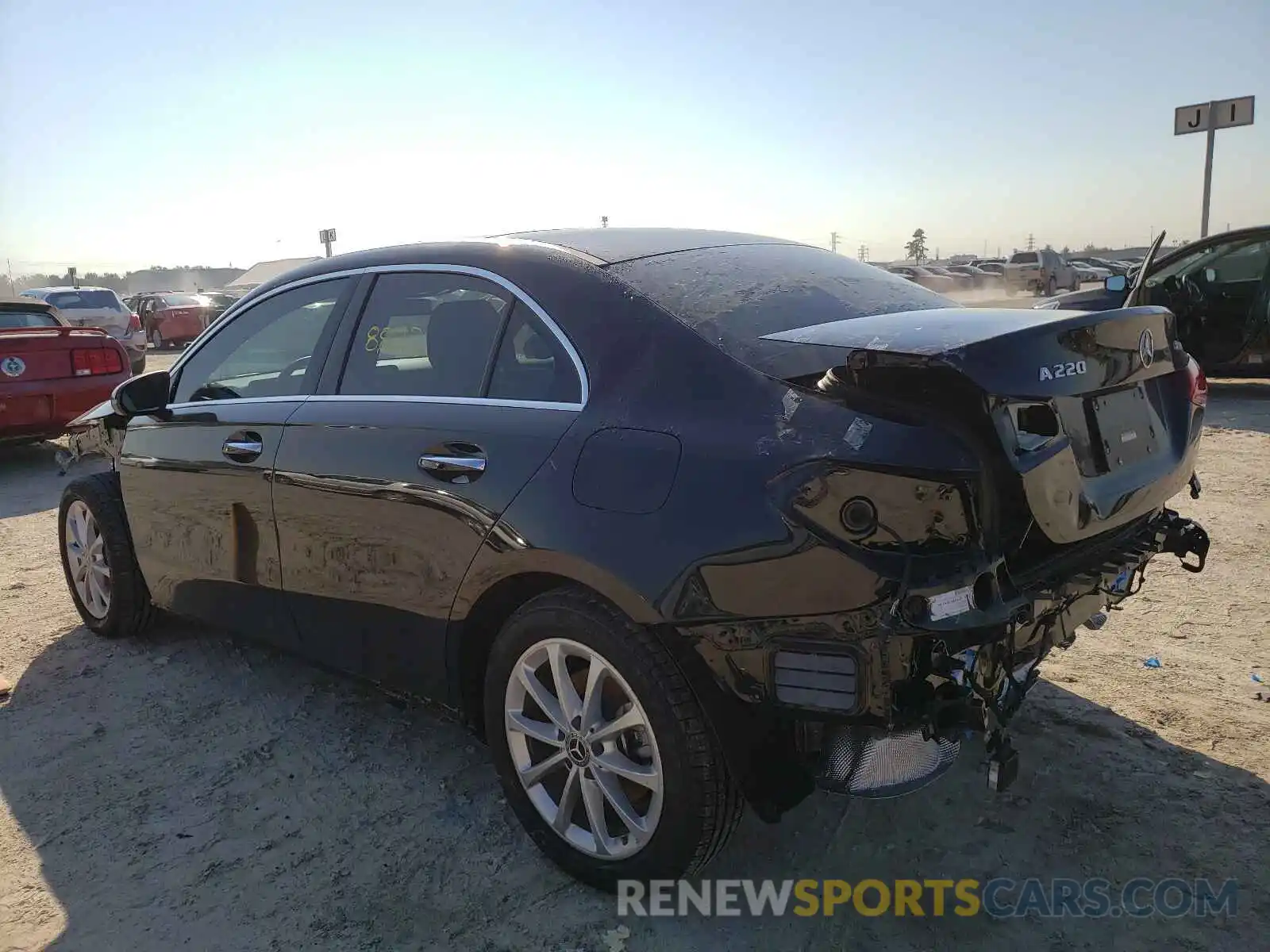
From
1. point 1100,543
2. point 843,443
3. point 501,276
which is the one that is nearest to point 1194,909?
point 1100,543

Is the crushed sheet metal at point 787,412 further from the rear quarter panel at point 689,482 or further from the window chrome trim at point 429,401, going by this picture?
the window chrome trim at point 429,401

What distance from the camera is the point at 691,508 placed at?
2.12 meters

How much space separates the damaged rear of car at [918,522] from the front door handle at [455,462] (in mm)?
651

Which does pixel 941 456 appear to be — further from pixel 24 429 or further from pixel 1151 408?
pixel 24 429

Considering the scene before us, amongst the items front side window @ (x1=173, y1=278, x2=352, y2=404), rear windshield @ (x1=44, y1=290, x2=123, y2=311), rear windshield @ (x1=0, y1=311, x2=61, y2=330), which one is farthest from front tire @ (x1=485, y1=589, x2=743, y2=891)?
rear windshield @ (x1=44, y1=290, x2=123, y2=311)

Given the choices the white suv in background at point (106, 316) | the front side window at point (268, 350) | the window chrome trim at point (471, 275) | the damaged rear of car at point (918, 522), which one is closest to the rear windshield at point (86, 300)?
the white suv in background at point (106, 316)

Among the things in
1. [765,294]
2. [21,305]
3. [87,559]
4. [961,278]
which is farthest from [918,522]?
[961,278]

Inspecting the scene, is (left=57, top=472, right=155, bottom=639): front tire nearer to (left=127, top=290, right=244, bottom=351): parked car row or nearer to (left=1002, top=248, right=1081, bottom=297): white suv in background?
(left=127, top=290, right=244, bottom=351): parked car row

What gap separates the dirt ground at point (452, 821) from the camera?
237cm

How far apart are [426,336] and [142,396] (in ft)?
4.99

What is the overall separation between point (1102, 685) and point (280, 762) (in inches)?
117

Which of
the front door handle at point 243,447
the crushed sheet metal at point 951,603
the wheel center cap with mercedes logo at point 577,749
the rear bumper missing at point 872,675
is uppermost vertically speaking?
the front door handle at point 243,447

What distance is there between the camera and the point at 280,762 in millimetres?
3236

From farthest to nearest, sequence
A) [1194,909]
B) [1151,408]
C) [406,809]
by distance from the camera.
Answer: [406,809], [1151,408], [1194,909]
